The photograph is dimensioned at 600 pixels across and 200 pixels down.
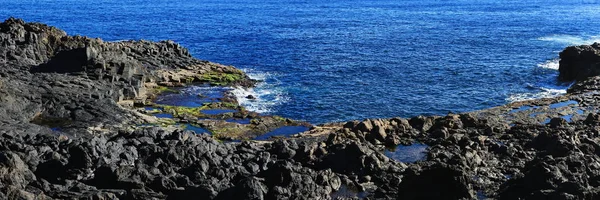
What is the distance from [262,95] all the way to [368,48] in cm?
4372

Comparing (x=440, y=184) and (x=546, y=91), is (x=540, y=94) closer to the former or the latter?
(x=546, y=91)

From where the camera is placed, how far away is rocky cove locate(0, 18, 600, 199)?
3856cm

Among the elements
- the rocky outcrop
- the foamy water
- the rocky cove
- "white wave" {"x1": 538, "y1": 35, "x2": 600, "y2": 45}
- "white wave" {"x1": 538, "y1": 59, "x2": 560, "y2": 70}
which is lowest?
"white wave" {"x1": 538, "y1": 35, "x2": 600, "y2": 45}

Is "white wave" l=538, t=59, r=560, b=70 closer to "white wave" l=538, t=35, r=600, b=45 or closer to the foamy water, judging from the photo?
the foamy water

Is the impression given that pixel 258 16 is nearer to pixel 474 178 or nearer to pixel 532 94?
pixel 532 94

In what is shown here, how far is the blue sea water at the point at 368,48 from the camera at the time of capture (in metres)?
82.1

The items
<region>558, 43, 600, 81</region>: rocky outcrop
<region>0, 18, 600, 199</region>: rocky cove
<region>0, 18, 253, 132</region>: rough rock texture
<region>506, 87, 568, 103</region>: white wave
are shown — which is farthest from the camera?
<region>558, 43, 600, 81</region>: rocky outcrop

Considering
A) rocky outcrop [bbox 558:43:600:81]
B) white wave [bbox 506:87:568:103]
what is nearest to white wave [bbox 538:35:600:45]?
rocky outcrop [bbox 558:43:600:81]

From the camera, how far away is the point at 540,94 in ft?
278

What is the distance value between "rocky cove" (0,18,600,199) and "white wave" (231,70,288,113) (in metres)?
2.25

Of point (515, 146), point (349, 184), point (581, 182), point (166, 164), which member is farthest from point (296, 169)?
point (515, 146)

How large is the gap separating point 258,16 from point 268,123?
118459mm

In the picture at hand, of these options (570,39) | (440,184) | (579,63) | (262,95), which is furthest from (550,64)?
(440,184)

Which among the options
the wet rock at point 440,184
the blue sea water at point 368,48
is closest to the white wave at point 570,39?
the blue sea water at point 368,48
